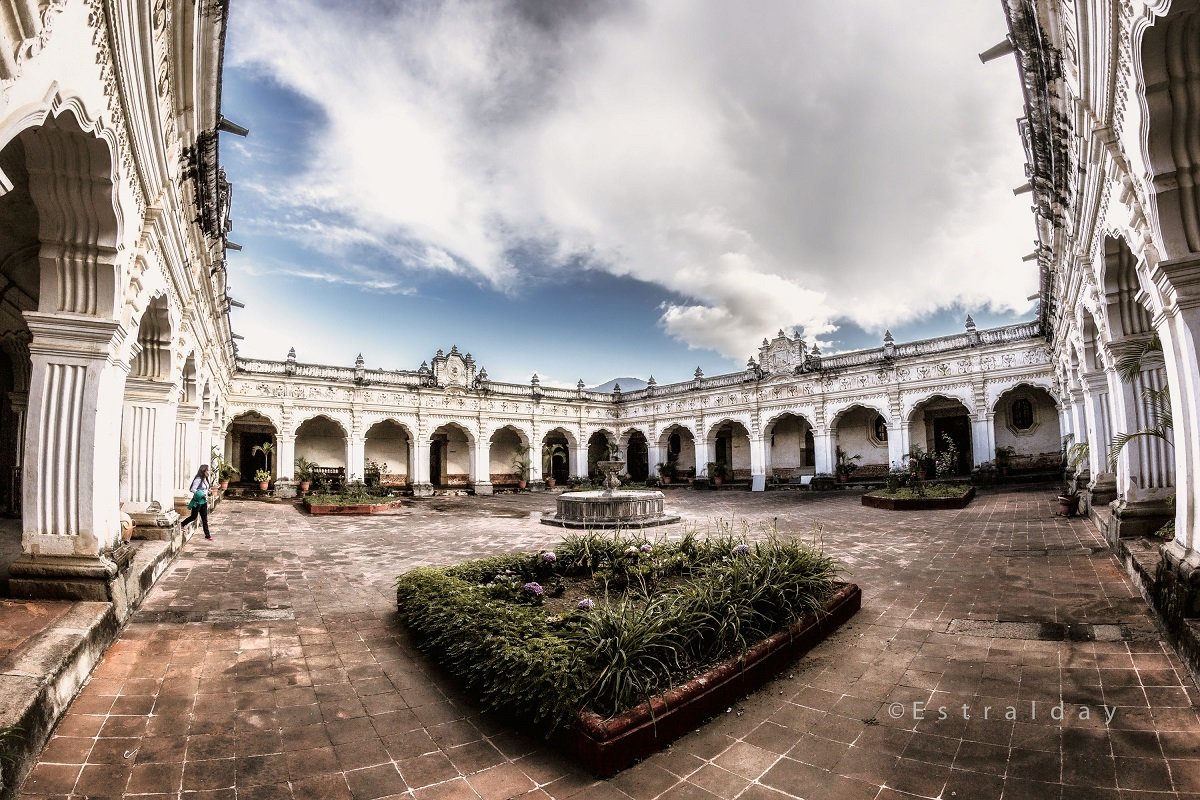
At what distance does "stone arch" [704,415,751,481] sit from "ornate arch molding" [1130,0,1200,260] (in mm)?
21920

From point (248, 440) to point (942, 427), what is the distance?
28.6m

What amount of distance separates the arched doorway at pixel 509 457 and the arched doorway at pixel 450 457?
120cm

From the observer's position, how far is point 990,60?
6.24 meters

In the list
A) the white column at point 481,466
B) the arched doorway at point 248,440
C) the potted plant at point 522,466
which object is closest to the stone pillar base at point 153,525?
the arched doorway at point 248,440

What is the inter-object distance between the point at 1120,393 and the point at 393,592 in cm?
902

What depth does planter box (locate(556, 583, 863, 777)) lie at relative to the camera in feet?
9.05

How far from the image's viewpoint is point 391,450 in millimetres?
25750

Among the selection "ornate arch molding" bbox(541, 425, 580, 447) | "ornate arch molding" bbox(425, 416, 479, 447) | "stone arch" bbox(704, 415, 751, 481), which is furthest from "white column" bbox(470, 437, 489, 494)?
"stone arch" bbox(704, 415, 751, 481)

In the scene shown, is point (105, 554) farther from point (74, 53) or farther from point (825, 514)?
point (825, 514)

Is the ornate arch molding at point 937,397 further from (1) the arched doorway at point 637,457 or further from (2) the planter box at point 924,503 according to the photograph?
(1) the arched doorway at point 637,457

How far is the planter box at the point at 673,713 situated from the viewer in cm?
276

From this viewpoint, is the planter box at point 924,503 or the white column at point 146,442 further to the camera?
the planter box at point 924,503

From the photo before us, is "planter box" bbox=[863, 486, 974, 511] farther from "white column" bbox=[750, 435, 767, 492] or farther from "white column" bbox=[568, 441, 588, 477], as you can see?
"white column" bbox=[568, 441, 588, 477]

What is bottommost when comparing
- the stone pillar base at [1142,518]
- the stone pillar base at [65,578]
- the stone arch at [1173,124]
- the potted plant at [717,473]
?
the potted plant at [717,473]
